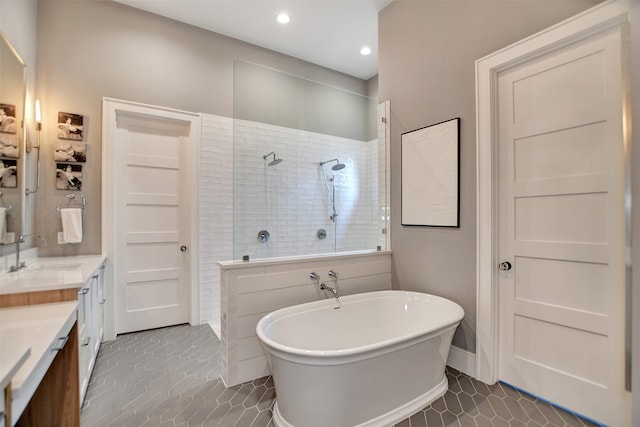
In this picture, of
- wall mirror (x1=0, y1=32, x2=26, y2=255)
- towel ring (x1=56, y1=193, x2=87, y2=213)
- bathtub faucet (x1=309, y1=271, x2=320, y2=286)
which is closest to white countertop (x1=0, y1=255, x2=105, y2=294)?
wall mirror (x1=0, y1=32, x2=26, y2=255)

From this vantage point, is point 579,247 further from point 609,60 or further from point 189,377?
point 189,377

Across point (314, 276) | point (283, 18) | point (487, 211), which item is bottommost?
point (314, 276)

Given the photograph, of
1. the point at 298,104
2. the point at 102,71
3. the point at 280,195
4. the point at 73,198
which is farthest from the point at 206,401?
the point at 102,71

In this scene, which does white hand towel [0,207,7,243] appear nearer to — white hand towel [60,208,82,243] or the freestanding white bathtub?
white hand towel [60,208,82,243]

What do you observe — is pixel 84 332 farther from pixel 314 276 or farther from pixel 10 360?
pixel 314 276

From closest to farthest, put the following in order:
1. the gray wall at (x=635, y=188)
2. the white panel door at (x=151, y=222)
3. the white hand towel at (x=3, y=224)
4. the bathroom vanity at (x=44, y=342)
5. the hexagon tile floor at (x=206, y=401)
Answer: the bathroom vanity at (x=44, y=342) < the gray wall at (x=635, y=188) < the hexagon tile floor at (x=206, y=401) < the white hand towel at (x=3, y=224) < the white panel door at (x=151, y=222)

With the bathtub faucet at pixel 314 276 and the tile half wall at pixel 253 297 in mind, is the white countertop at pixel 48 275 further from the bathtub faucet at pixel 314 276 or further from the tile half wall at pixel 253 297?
the bathtub faucet at pixel 314 276

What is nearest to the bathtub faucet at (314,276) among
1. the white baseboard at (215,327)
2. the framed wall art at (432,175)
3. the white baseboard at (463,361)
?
the framed wall art at (432,175)

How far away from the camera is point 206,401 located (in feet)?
6.41

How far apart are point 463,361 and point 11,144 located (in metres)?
3.66

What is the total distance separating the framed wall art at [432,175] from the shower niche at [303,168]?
301 millimetres

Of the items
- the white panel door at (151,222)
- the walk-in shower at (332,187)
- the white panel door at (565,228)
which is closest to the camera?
the white panel door at (565,228)

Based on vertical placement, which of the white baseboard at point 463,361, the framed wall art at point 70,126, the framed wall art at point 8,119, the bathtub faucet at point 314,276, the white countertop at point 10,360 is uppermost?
the framed wall art at point 70,126

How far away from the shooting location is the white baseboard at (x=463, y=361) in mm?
2225
